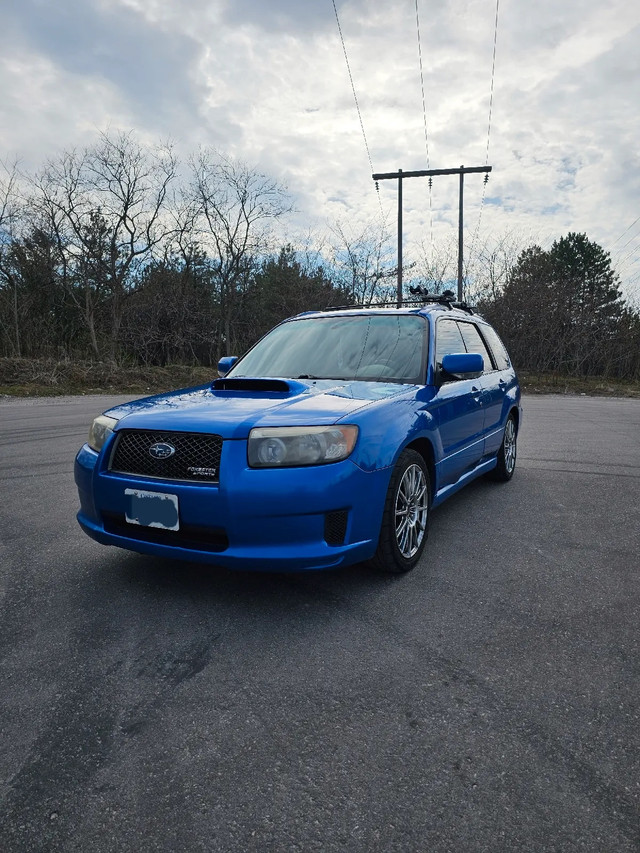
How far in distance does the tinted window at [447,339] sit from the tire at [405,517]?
101 centimetres

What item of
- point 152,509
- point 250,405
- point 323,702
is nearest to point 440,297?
point 250,405

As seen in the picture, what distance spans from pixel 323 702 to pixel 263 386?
6.23ft

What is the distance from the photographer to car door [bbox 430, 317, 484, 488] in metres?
3.92

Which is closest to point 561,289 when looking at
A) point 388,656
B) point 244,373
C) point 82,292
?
point 82,292

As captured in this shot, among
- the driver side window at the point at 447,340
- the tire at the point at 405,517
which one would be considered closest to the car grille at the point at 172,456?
the tire at the point at 405,517

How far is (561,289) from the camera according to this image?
26734mm

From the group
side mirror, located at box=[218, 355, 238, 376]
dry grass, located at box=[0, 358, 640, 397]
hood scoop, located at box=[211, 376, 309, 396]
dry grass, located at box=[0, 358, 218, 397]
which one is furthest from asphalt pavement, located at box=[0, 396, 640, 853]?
dry grass, located at box=[0, 358, 640, 397]

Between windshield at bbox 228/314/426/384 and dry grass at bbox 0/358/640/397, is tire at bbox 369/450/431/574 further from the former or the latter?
dry grass at bbox 0/358/640/397

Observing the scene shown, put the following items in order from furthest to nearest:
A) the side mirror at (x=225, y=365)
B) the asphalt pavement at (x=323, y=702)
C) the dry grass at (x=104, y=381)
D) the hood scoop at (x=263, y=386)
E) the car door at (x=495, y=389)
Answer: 1. the dry grass at (x=104, y=381)
2. the car door at (x=495, y=389)
3. the side mirror at (x=225, y=365)
4. the hood scoop at (x=263, y=386)
5. the asphalt pavement at (x=323, y=702)

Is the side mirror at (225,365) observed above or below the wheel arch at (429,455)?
above

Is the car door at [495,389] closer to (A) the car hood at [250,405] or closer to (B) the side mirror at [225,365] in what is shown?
(A) the car hood at [250,405]

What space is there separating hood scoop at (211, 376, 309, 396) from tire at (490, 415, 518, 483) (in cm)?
291

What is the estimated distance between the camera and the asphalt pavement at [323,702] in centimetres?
158

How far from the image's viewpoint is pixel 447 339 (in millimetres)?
4520
